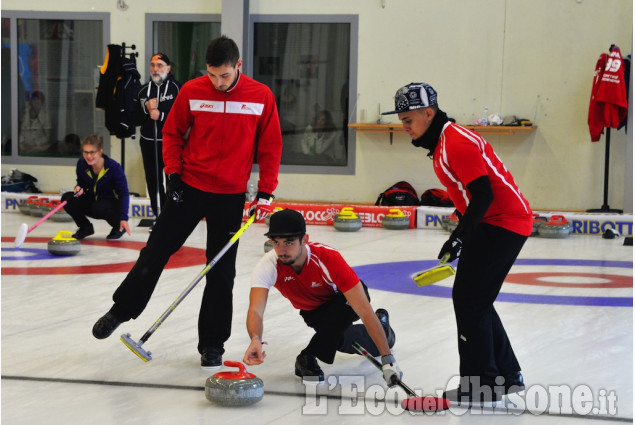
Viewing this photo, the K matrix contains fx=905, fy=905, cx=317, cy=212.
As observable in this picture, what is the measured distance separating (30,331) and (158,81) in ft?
13.9

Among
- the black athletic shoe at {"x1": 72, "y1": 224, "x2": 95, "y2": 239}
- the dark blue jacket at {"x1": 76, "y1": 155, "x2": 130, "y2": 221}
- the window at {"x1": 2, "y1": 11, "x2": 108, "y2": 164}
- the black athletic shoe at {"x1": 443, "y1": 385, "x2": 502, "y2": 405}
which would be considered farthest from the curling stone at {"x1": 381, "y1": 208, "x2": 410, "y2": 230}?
the black athletic shoe at {"x1": 443, "y1": 385, "x2": 502, "y2": 405}

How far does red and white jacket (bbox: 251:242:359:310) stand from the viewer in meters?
3.92

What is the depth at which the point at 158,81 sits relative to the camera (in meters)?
8.83

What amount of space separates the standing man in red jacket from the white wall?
313 inches

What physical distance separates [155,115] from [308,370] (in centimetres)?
514

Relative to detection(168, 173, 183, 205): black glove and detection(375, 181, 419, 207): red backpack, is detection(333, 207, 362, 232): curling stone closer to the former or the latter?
detection(375, 181, 419, 207): red backpack

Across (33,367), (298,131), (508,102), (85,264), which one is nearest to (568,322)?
(33,367)

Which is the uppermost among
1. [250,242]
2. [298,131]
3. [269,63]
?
[269,63]

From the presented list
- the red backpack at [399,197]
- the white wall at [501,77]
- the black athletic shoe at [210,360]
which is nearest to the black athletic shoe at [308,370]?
the black athletic shoe at [210,360]

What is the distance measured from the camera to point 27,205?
11.2m

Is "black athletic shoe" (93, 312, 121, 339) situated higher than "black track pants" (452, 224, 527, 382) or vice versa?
"black track pants" (452, 224, 527, 382)

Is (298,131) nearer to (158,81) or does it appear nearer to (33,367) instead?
(158,81)

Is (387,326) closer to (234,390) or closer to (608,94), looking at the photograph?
(234,390)

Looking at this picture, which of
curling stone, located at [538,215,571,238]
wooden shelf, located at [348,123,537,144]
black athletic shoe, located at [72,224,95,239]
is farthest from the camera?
wooden shelf, located at [348,123,537,144]
